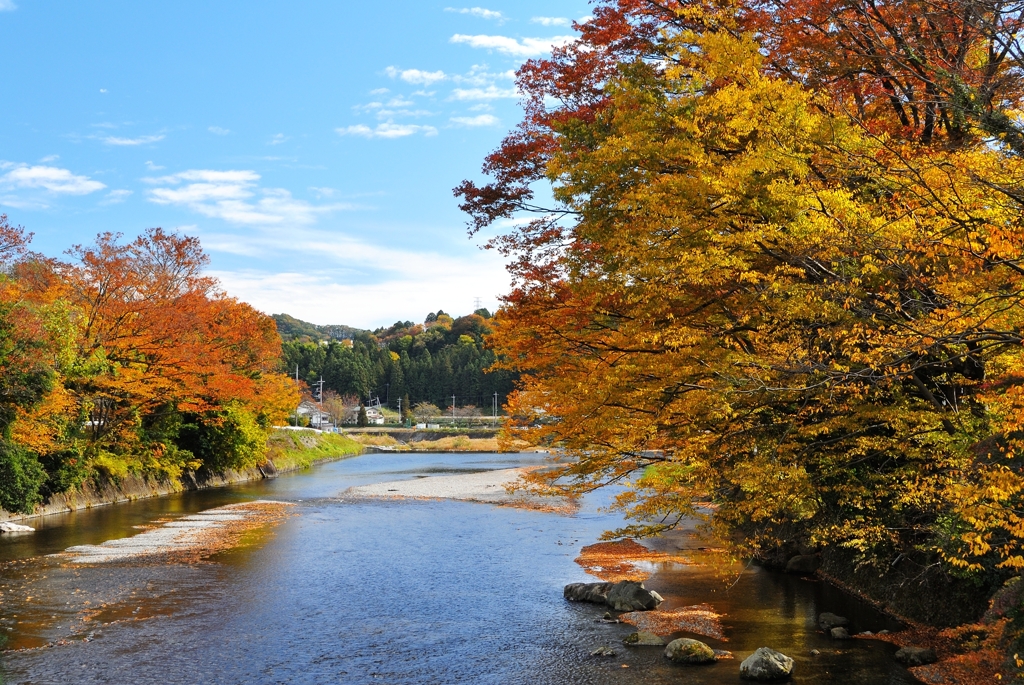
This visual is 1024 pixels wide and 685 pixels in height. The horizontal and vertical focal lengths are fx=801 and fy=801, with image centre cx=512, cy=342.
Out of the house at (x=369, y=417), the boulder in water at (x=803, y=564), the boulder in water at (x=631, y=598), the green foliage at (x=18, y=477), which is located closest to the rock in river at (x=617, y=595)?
the boulder in water at (x=631, y=598)

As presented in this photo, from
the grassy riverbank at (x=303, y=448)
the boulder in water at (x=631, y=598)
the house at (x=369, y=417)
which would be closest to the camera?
the boulder in water at (x=631, y=598)

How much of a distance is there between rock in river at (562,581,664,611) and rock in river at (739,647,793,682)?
441 cm

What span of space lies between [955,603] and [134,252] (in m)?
35.7

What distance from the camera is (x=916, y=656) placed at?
41.9 feet

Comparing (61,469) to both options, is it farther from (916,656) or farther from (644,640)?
(916,656)

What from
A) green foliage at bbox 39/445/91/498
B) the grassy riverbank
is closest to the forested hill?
the grassy riverbank

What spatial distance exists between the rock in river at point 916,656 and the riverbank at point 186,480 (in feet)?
90.9

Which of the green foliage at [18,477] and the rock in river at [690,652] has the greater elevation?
the green foliage at [18,477]

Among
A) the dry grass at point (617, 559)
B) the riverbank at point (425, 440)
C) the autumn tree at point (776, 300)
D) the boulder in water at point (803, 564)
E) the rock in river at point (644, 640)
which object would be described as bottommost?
the riverbank at point (425, 440)

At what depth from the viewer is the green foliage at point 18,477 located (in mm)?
25469

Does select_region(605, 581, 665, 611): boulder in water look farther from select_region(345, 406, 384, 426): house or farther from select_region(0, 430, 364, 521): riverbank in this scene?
select_region(345, 406, 384, 426): house

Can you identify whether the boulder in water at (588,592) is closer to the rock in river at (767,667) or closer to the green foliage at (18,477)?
the rock in river at (767,667)

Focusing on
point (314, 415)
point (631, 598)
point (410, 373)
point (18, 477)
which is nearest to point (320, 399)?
point (410, 373)

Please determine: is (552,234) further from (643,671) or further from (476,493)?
(476,493)
